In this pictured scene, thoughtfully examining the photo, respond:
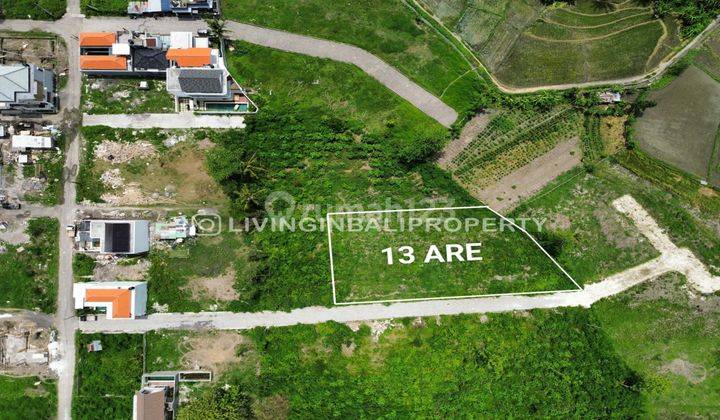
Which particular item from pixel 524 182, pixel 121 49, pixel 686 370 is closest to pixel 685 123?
pixel 524 182

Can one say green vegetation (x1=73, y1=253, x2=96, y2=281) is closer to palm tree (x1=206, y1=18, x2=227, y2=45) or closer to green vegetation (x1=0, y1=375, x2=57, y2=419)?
green vegetation (x1=0, y1=375, x2=57, y2=419)

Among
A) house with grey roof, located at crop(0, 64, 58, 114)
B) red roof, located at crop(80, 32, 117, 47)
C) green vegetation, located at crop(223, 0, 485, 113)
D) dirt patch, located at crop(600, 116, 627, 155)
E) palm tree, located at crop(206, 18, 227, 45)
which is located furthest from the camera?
dirt patch, located at crop(600, 116, 627, 155)

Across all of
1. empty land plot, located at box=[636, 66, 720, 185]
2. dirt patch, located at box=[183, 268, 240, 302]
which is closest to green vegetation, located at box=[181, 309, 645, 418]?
dirt patch, located at box=[183, 268, 240, 302]

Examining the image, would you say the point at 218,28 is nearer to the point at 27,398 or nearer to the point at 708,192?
the point at 27,398

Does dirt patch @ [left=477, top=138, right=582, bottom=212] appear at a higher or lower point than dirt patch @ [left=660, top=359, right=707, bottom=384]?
higher

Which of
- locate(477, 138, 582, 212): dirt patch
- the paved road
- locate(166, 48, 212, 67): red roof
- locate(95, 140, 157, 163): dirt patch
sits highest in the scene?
locate(166, 48, 212, 67): red roof

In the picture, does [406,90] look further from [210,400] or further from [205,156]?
[210,400]

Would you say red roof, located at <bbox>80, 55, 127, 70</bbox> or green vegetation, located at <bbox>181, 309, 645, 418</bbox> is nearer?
green vegetation, located at <bbox>181, 309, 645, 418</bbox>

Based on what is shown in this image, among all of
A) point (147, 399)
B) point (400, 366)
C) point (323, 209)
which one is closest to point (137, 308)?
point (147, 399)
